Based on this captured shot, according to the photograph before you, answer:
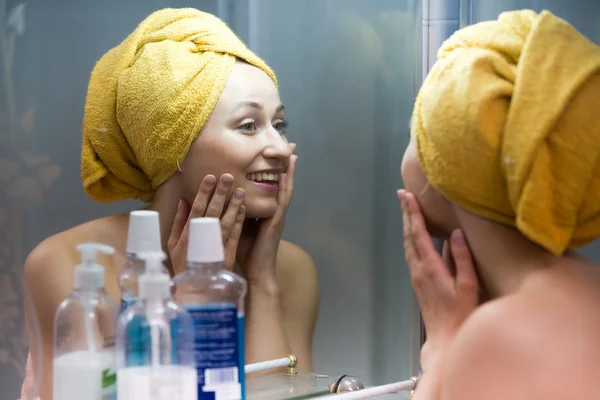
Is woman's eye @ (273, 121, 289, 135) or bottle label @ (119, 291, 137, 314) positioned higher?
woman's eye @ (273, 121, 289, 135)

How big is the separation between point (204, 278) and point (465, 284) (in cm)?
35

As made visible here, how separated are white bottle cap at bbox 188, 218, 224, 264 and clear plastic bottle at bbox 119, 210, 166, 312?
58 millimetres

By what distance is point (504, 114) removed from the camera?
997 millimetres

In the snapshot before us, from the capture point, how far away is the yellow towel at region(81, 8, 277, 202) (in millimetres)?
1237

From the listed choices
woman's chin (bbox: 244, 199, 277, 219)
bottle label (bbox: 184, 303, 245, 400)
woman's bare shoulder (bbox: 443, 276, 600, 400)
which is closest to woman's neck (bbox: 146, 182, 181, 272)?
woman's chin (bbox: 244, 199, 277, 219)

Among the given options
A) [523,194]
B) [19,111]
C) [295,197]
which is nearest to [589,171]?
[523,194]

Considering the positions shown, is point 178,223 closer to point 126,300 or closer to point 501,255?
point 126,300

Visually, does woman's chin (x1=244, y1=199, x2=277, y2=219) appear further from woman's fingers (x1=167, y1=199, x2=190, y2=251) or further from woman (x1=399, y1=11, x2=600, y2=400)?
woman (x1=399, y1=11, x2=600, y2=400)

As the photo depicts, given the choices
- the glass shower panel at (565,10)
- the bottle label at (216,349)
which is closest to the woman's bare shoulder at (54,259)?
the bottle label at (216,349)

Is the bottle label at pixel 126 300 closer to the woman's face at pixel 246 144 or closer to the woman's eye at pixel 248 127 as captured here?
the woman's face at pixel 246 144

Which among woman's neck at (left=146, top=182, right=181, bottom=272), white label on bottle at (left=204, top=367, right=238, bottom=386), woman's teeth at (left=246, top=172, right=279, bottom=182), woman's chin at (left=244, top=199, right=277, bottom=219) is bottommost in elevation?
white label on bottle at (left=204, top=367, right=238, bottom=386)

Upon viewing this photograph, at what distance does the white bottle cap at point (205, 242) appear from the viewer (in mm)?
996

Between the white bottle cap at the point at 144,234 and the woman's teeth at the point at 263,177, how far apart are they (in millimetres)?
270

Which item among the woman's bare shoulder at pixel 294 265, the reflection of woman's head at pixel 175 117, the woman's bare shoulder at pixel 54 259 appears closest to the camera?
the woman's bare shoulder at pixel 54 259
